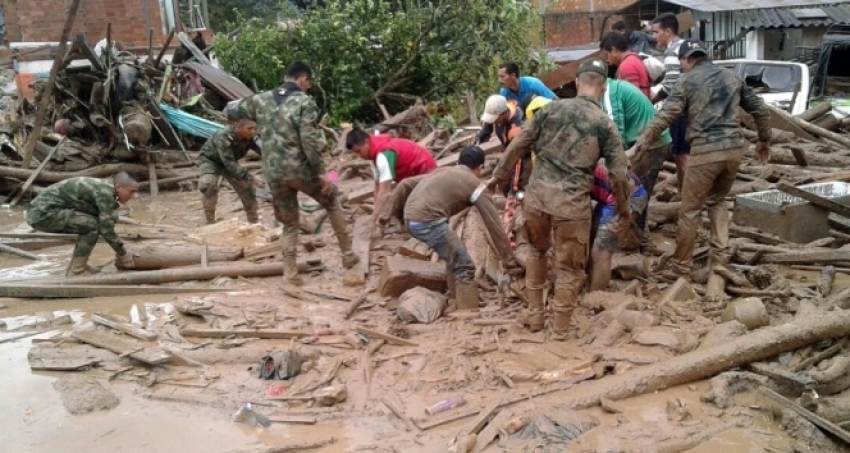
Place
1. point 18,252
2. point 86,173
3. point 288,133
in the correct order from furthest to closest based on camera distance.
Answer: point 86,173 → point 18,252 → point 288,133

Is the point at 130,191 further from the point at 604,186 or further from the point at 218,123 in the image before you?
the point at 218,123

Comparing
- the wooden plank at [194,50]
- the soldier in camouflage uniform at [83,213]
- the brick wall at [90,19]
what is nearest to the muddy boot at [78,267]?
the soldier in camouflage uniform at [83,213]

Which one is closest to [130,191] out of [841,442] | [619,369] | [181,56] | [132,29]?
[619,369]

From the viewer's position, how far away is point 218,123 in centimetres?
1370

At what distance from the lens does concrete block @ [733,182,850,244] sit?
752 cm

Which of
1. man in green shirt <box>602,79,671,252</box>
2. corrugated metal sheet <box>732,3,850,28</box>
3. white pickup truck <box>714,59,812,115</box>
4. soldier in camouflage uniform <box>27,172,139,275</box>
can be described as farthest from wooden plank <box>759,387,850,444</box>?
corrugated metal sheet <box>732,3,850,28</box>

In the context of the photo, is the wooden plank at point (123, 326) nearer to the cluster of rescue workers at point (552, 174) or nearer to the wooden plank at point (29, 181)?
the cluster of rescue workers at point (552, 174)

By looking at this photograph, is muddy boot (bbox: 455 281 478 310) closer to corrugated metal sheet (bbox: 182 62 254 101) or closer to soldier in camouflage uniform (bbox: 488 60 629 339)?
soldier in camouflage uniform (bbox: 488 60 629 339)

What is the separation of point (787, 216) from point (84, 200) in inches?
298

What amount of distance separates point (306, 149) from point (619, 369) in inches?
148

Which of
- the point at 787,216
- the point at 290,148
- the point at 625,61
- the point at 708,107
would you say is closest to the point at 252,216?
the point at 290,148

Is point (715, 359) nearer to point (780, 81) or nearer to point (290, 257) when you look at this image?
point (290, 257)

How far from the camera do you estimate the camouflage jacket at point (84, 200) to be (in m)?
7.92

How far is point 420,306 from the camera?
21.2 feet
